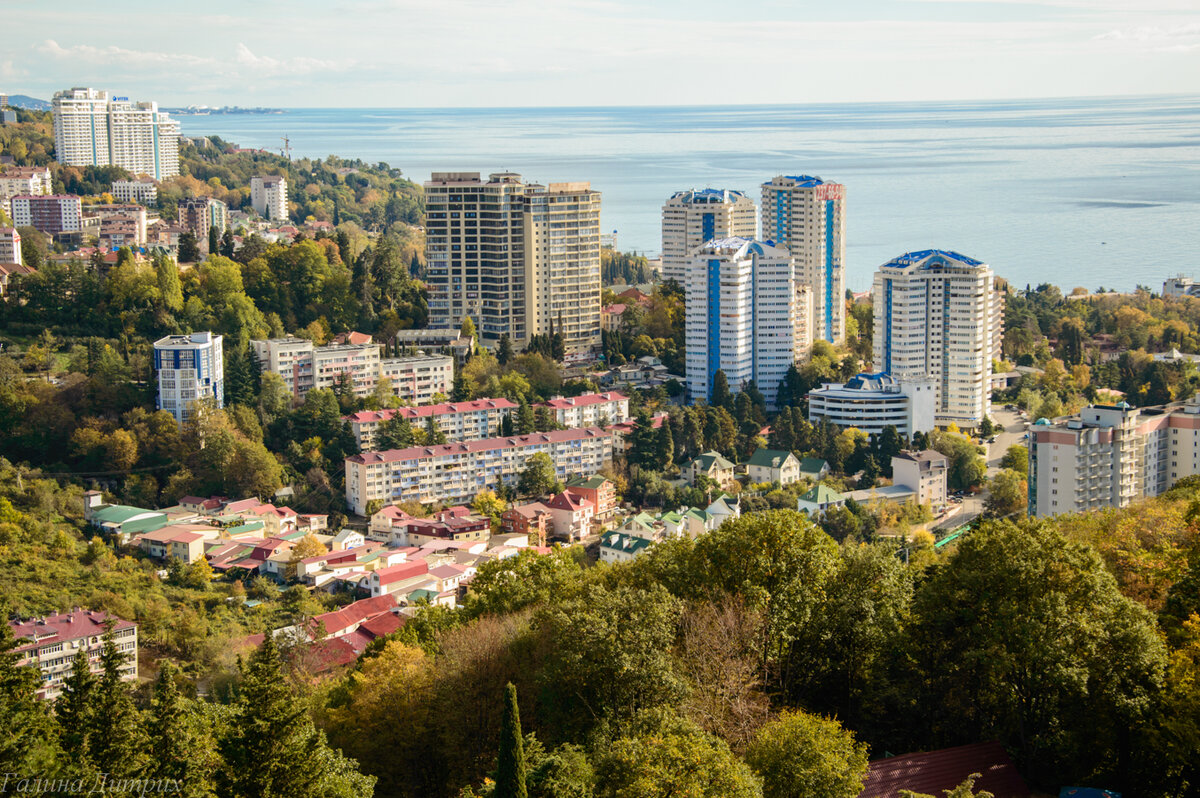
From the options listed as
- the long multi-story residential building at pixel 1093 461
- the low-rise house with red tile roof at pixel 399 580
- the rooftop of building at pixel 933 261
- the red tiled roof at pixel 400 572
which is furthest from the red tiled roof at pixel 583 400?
the long multi-story residential building at pixel 1093 461

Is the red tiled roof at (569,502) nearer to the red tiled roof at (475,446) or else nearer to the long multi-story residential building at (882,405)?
the red tiled roof at (475,446)

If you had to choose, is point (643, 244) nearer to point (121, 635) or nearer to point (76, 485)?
point (76, 485)

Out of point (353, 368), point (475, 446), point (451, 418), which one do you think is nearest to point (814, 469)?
point (475, 446)

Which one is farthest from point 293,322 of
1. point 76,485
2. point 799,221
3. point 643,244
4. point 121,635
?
point 643,244

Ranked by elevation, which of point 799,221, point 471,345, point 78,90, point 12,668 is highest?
point 78,90

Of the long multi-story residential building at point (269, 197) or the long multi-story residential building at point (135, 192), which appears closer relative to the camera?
the long multi-story residential building at point (135, 192)

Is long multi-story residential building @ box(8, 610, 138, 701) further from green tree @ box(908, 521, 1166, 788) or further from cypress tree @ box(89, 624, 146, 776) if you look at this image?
green tree @ box(908, 521, 1166, 788)

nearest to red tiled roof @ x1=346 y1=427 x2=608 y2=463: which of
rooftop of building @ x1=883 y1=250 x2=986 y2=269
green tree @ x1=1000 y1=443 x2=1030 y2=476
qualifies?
green tree @ x1=1000 y1=443 x2=1030 y2=476
